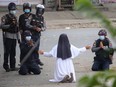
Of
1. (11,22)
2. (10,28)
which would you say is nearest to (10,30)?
(10,28)

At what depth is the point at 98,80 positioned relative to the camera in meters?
1.16

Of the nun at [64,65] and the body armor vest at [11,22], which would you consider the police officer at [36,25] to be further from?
the nun at [64,65]

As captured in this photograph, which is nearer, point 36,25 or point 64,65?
point 64,65

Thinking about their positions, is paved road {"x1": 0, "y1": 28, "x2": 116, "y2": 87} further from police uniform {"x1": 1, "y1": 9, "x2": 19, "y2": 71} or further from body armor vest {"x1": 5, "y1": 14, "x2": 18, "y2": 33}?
body armor vest {"x1": 5, "y1": 14, "x2": 18, "y2": 33}

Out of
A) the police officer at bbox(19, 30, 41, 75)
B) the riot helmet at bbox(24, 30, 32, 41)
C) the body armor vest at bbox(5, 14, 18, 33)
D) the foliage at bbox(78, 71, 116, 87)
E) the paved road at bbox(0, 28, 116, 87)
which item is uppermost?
the foliage at bbox(78, 71, 116, 87)

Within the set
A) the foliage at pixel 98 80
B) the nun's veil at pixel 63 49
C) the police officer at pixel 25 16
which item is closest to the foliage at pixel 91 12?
the foliage at pixel 98 80

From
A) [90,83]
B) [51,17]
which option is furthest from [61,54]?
[51,17]

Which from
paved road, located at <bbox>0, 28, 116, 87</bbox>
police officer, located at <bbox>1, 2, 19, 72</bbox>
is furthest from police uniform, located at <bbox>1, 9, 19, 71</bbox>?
paved road, located at <bbox>0, 28, 116, 87</bbox>

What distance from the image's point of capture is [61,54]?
9539 mm

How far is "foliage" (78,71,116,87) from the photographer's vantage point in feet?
3.80

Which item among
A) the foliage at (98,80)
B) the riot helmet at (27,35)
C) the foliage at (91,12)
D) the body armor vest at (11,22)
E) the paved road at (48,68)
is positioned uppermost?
the foliage at (91,12)

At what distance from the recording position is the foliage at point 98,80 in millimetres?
1157

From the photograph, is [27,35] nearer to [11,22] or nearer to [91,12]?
[11,22]

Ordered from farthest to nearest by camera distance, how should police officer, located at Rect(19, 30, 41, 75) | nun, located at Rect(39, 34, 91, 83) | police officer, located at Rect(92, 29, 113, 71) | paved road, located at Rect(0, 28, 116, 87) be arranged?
police officer, located at Rect(92, 29, 113, 71)
police officer, located at Rect(19, 30, 41, 75)
paved road, located at Rect(0, 28, 116, 87)
nun, located at Rect(39, 34, 91, 83)
